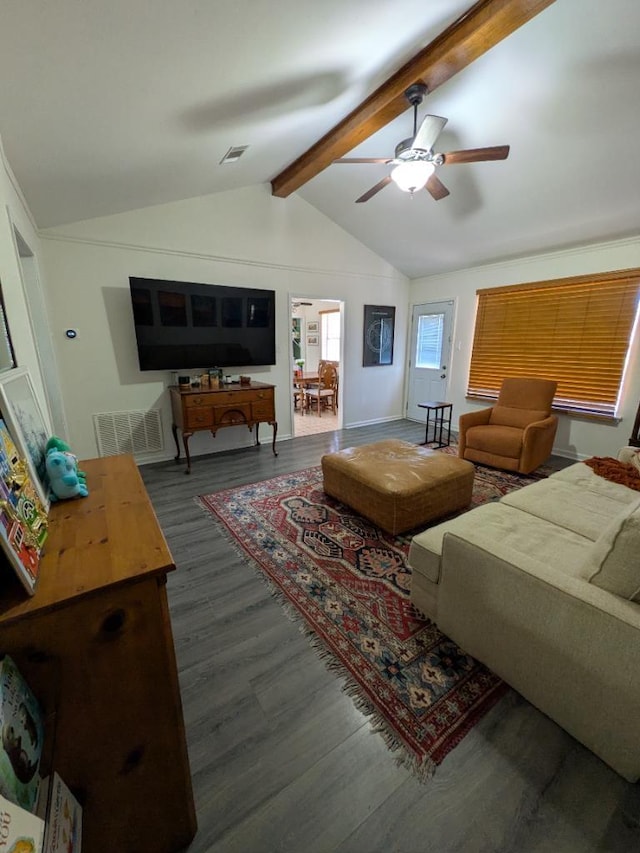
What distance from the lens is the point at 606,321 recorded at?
3.60m

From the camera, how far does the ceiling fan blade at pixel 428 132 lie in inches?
79.9

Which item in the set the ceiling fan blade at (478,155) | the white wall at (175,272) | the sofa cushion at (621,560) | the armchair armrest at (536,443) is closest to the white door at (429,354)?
the white wall at (175,272)

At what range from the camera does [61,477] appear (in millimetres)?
1170

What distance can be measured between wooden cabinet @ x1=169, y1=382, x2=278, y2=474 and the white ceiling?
178 cm

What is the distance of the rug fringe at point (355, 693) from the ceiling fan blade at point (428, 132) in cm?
277

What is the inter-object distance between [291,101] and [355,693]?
3.15 m

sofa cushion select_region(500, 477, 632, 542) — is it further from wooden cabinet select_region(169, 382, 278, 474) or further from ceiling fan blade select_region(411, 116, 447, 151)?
wooden cabinet select_region(169, 382, 278, 474)

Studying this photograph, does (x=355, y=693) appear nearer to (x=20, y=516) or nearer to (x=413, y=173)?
(x=20, y=516)

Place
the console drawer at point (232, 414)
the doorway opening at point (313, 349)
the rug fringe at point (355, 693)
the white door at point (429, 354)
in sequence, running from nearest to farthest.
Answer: the rug fringe at point (355, 693) → the console drawer at point (232, 414) → the white door at point (429, 354) → the doorway opening at point (313, 349)

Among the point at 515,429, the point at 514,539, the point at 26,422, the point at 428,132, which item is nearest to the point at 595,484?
the point at 514,539

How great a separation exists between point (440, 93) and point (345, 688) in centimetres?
360

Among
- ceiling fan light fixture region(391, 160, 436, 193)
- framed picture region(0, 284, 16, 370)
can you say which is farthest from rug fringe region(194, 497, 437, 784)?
ceiling fan light fixture region(391, 160, 436, 193)

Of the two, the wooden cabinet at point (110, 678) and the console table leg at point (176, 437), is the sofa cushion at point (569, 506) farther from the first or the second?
the console table leg at point (176, 437)

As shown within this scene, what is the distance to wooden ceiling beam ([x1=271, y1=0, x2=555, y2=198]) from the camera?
1666 millimetres
